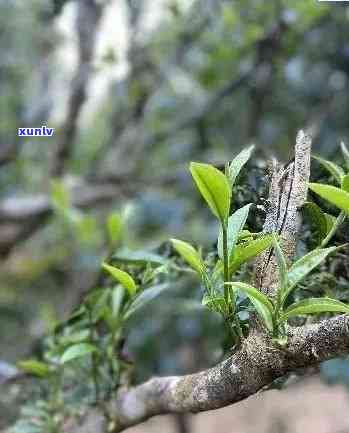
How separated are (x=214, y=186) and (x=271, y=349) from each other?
8cm

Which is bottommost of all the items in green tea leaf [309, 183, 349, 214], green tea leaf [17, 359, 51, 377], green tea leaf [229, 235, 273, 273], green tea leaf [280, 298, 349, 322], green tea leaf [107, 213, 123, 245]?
green tea leaf [17, 359, 51, 377]

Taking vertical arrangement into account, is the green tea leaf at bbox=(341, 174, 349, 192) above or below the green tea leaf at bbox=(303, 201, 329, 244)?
above

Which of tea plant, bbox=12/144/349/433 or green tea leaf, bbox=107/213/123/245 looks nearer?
tea plant, bbox=12/144/349/433

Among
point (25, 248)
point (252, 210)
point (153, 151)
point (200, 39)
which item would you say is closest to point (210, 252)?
point (252, 210)

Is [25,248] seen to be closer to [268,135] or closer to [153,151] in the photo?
[153,151]

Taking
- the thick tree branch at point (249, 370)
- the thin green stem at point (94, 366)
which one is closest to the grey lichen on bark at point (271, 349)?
the thick tree branch at point (249, 370)

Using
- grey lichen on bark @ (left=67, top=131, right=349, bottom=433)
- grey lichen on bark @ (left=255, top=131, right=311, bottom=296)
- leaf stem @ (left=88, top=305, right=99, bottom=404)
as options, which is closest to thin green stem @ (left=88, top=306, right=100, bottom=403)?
leaf stem @ (left=88, top=305, right=99, bottom=404)

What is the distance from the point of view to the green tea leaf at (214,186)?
326mm

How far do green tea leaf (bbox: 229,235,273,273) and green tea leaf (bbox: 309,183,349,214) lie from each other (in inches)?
1.2

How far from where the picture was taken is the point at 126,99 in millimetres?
1264

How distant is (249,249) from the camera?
343 millimetres

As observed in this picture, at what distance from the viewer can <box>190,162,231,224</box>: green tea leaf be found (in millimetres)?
326

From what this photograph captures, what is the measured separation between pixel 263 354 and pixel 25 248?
1287 millimetres

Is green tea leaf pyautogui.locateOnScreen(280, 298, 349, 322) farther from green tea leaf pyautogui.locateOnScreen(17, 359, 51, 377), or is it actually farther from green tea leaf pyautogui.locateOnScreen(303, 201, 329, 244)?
green tea leaf pyautogui.locateOnScreen(17, 359, 51, 377)
